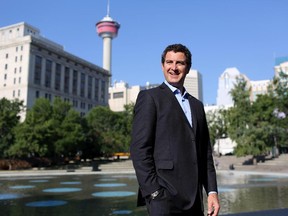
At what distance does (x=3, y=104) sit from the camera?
43156 millimetres

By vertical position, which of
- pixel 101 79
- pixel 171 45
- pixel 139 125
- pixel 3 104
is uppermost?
pixel 101 79

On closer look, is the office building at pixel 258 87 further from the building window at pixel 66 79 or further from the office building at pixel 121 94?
the building window at pixel 66 79

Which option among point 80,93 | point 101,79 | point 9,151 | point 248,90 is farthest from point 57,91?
point 248,90

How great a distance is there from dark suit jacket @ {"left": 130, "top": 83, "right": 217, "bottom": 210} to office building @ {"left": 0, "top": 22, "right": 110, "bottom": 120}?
263ft

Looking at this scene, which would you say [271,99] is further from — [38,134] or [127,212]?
[127,212]

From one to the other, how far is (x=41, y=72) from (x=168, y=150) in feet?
287

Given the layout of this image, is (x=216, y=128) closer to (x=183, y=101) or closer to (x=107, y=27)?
(x=183, y=101)

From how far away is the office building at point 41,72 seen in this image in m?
80.0

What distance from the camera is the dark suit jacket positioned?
8.45 feet

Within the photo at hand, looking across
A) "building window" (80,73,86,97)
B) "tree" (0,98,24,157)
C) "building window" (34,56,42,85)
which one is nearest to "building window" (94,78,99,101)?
"building window" (80,73,86,97)

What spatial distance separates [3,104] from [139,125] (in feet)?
147

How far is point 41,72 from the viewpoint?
8475 centimetres

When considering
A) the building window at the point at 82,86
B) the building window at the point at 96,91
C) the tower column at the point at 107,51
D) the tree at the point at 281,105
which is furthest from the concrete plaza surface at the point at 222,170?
the tower column at the point at 107,51

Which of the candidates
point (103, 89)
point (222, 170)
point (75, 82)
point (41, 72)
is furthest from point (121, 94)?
point (222, 170)
